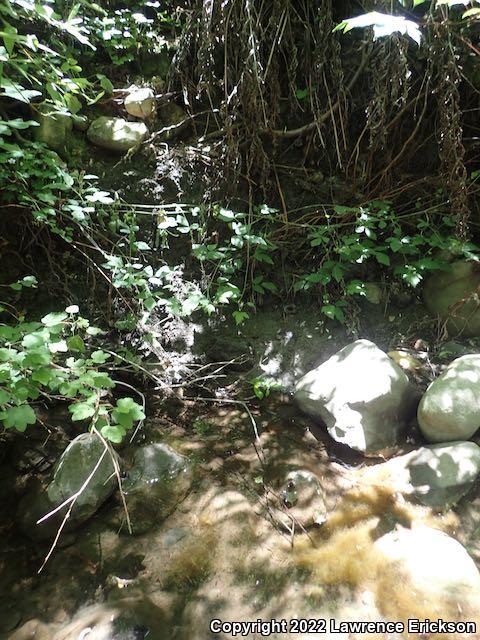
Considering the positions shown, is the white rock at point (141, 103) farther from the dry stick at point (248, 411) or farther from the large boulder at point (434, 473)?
the large boulder at point (434, 473)

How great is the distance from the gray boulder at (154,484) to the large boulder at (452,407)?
3.87 feet

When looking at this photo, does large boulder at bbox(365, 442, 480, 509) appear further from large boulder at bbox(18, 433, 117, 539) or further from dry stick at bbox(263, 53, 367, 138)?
dry stick at bbox(263, 53, 367, 138)

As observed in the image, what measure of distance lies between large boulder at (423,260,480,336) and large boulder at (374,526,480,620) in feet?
4.46

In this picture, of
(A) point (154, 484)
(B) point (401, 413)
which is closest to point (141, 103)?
(A) point (154, 484)

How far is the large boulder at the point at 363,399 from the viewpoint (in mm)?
2037

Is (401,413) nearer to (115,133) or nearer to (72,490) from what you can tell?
(72,490)

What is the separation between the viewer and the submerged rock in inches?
69.8

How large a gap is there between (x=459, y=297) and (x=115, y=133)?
2.45 metres

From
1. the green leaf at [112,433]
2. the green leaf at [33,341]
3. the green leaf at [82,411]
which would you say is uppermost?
the green leaf at [33,341]

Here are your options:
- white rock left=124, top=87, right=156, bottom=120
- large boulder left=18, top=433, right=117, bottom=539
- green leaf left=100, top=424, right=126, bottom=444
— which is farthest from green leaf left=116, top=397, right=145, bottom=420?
white rock left=124, top=87, right=156, bottom=120

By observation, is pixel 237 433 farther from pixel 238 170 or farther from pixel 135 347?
pixel 238 170

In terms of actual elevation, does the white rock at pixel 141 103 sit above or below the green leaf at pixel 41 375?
above

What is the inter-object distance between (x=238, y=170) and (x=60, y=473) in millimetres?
2042

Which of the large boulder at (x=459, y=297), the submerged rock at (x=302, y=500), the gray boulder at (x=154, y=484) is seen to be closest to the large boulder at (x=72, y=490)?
the gray boulder at (x=154, y=484)
